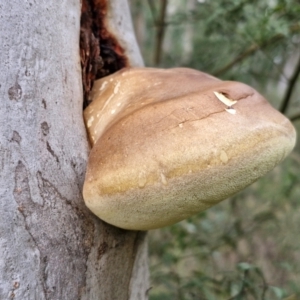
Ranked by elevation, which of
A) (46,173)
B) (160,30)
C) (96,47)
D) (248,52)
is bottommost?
(160,30)

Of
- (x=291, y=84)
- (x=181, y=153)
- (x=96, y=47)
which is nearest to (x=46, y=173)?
(x=181, y=153)

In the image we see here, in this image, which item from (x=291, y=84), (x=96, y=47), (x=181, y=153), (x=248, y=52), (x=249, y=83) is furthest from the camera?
(x=249, y=83)

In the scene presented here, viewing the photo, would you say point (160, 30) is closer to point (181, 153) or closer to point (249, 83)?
point (249, 83)

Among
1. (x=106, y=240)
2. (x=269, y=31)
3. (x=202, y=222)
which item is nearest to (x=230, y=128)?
(x=106, y=240)

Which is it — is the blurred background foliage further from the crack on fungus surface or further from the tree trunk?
the tree trunk

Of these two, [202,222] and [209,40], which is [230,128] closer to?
[202,222]

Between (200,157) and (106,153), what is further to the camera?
(106,153)
